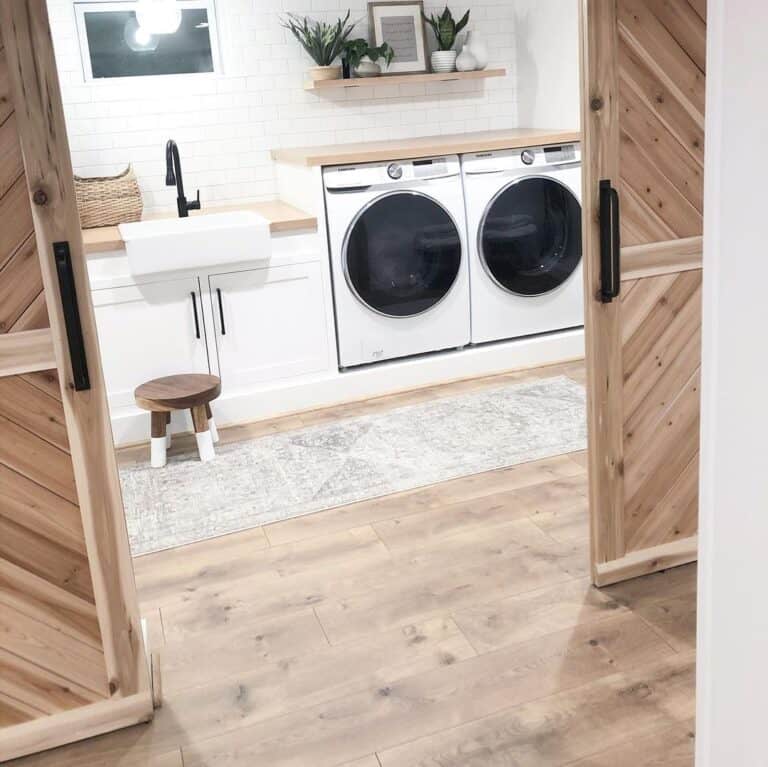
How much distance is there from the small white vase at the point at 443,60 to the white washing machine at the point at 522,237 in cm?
80

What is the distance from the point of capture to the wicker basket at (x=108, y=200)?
413 centimetres

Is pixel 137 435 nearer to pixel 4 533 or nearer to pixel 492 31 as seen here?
pixel 4 533

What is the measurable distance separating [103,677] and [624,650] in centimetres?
129

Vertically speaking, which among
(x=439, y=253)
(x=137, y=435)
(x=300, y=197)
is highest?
(x=300, y=197)

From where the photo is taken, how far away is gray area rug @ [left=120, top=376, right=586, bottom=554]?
3238 millimetres

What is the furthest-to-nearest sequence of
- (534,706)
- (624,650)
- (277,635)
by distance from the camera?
(277,635), (624,650), (534,706)

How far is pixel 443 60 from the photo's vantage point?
190 inches

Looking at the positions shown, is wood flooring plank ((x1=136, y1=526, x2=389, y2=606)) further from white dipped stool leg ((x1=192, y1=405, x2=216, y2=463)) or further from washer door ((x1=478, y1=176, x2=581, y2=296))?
washer door ((x1=478, y1=176, x2=581, y2=296))

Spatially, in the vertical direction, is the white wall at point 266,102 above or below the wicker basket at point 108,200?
above

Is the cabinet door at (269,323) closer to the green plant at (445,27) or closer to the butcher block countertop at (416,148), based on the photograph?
the butcher block countertop at (416,148)

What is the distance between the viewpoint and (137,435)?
3965mm

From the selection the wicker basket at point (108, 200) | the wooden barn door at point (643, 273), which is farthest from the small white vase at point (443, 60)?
the wooden barn door at point (643, 273)

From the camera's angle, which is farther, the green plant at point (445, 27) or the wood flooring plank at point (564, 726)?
the green plant at point (445, 27)

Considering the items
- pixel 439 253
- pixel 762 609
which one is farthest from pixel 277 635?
pixel 439 253
